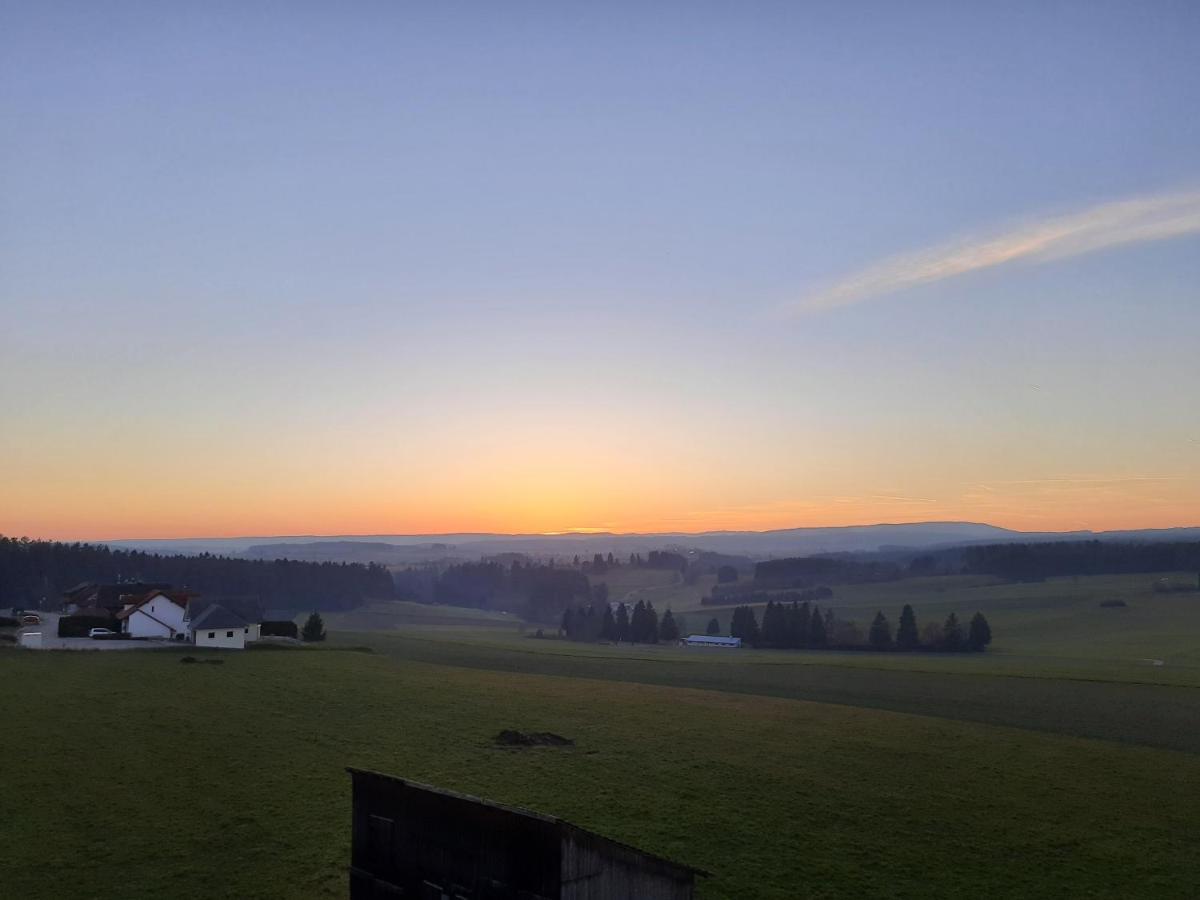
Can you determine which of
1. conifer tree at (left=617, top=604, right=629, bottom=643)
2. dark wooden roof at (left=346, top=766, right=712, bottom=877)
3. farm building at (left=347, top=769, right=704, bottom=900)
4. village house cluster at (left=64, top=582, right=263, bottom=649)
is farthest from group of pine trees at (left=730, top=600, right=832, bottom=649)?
farm building at (left=347, top=769, right=704, bottom=900)

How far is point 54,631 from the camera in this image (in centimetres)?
7544

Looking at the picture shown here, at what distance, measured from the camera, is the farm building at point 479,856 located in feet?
59.5

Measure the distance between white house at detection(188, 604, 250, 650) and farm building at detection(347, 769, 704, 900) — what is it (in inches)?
2380

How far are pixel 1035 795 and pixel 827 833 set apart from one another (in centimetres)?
1204

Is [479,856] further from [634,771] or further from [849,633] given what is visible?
[849,633]

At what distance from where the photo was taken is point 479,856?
1930 cm

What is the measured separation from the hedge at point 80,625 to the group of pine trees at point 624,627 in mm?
83110

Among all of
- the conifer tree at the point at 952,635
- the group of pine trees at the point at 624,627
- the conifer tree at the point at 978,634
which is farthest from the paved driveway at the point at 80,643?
the conifer tree at the point at 978,634

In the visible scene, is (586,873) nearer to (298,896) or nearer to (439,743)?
(298,896)

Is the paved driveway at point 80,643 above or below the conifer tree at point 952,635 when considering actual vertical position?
above

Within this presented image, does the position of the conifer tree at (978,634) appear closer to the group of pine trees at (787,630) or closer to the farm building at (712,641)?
the group of pine trees at (787,630)

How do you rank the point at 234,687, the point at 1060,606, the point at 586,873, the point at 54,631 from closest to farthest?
the point at 586,873
the point at 234,687
the point at 54,631
the point at 1060,606

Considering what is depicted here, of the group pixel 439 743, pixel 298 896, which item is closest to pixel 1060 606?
pixel 439 743

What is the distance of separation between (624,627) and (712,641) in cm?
1678
